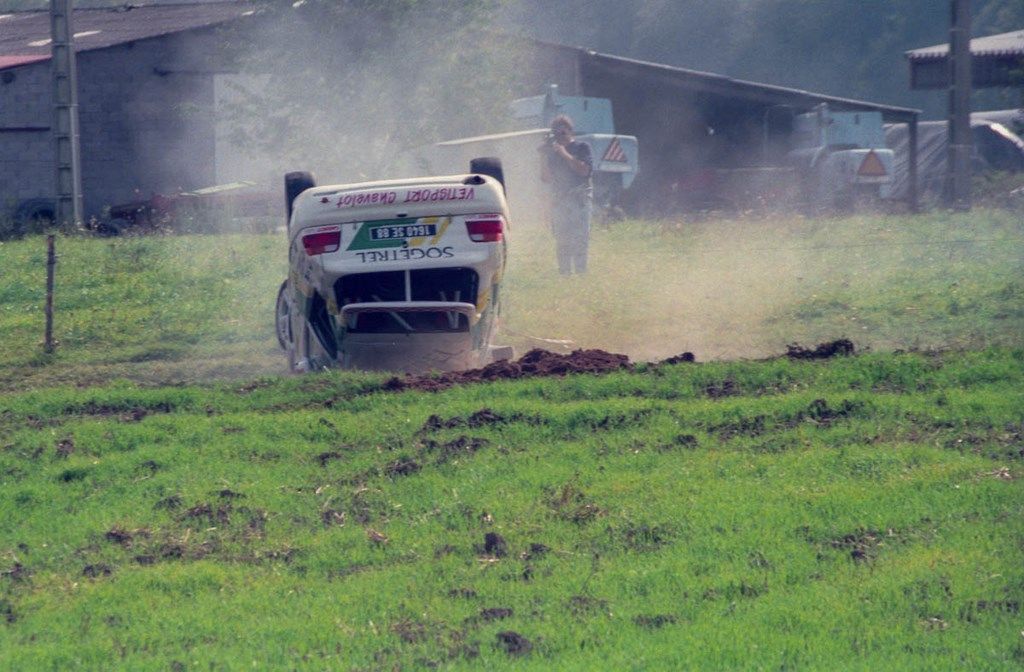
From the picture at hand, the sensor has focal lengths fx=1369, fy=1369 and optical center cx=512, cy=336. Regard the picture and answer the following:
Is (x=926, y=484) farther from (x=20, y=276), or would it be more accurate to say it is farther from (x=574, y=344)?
(x=20, y=276)

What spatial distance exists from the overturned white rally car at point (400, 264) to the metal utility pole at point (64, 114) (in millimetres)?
10856

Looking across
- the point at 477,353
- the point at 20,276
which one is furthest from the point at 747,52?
the point at 477,353

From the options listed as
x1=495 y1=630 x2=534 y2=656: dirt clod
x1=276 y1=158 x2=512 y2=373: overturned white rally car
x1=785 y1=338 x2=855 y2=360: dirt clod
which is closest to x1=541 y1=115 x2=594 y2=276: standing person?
x1=276 y1=158 x2=512 y2=373: overturned white rally car

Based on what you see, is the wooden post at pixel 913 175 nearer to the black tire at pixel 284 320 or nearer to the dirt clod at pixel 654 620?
the black tire at pixel 284 320

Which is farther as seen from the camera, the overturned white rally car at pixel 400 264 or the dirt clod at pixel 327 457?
the overturned white rally car at pixel 400 264

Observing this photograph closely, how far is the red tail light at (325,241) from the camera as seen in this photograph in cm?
931

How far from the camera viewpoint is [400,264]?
30.5ft

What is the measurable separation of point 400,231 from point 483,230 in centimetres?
57

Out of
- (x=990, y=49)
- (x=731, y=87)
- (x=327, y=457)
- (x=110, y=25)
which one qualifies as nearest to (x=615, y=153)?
(x=731, y=87)

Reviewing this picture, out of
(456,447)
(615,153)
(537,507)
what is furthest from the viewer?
(615,153)

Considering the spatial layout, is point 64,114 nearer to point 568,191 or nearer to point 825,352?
point 568,191

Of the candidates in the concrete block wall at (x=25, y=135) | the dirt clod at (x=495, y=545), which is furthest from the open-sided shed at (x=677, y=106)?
the dirt clod at (x=495, y=545)

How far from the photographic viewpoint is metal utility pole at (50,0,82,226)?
19.5 metres

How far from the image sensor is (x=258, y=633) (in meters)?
5.52
